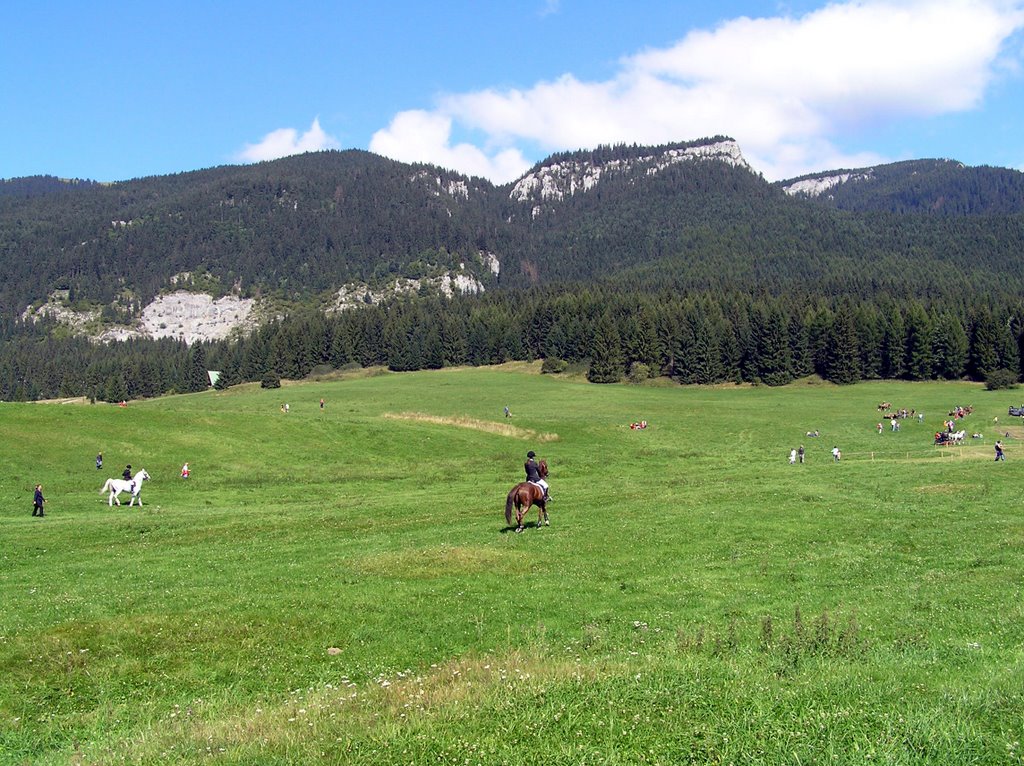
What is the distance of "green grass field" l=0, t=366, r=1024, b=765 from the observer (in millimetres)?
9789

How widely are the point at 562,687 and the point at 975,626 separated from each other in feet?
33.3

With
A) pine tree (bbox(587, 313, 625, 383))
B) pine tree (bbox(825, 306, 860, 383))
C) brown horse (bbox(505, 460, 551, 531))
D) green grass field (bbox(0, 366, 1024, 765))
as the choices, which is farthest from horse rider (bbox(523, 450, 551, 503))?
pine tree (bbox(825, 306, 860, 383))

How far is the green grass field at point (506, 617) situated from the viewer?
979 cm

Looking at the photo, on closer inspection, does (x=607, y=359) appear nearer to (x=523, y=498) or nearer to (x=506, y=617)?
(x=523, y=498)

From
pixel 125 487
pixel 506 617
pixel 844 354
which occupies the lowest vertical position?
pixel 125 487

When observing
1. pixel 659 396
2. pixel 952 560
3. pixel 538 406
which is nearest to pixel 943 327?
pixel 659 396

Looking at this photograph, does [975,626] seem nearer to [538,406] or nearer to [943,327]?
[538,406]

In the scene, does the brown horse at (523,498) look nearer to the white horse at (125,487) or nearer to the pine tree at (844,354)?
the white horse at (125,487)

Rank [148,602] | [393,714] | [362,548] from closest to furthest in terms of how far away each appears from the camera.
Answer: [393,714]
[148,602]
[362,548]

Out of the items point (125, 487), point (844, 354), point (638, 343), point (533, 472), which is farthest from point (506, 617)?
point (638, 343)

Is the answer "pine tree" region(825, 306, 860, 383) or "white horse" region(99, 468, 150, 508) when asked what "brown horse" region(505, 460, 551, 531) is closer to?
"white horse" region(99, 468, 150, 508)

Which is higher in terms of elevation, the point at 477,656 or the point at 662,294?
the point at 662,294

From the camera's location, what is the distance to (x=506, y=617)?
18.0 m

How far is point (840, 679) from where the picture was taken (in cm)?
1153
